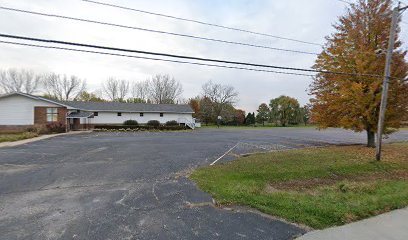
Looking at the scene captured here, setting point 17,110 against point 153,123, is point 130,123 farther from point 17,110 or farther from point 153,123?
point 17,110

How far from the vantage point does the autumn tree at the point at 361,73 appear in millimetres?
14203

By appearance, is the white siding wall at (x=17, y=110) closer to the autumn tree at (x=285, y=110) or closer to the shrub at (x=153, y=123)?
the shrub at (x=153, y=123)

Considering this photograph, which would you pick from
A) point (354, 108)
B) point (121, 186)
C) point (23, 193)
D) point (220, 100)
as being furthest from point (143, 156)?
point (220, 100)

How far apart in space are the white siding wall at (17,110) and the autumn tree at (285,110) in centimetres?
5471

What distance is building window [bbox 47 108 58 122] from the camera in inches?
1185

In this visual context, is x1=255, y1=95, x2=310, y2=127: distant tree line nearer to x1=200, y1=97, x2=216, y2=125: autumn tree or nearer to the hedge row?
x1=200, y1=97, x2=216, y2=125: autumn tree

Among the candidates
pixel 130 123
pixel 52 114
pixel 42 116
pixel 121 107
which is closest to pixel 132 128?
pixel 130 123

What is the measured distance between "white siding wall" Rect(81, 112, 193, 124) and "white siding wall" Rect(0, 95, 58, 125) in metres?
8.36

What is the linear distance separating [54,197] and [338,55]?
16471 millimetres

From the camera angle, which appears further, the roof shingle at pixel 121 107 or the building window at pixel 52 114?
the roof shingle at pixel 121 107

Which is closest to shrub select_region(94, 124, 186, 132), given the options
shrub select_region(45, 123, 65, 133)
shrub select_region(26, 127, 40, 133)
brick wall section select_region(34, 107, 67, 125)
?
brick wall section select_region(34, 107, 67, 125)

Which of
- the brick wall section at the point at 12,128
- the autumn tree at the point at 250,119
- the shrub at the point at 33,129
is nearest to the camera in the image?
the shrub at the point at 33,129

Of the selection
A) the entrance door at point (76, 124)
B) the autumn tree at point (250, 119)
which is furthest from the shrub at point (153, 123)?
the autumn tree at point (250, 119)

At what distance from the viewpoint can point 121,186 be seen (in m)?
7.42
